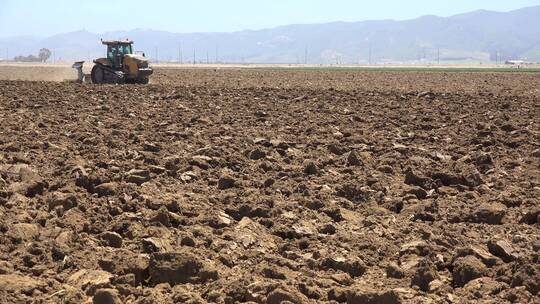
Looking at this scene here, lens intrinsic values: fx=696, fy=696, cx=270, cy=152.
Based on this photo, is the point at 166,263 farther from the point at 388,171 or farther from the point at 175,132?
the point at 175,132

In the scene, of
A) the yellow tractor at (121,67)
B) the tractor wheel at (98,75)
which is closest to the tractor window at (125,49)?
the yellow tractor at (121,67)

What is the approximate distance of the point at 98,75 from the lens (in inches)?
1260

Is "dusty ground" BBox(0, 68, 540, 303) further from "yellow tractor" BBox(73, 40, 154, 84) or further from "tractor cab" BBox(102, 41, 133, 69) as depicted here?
"tractor cab" BBox(102, 41, 133, 69)

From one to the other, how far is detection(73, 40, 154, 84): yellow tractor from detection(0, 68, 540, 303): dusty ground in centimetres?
1561

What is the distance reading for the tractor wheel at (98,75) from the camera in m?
31.8

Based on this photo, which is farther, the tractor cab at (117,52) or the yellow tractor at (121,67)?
the tractor cab at (117,52)

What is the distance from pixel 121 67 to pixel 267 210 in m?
25.3

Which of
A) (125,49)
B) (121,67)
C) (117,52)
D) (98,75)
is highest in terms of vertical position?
(125,49)

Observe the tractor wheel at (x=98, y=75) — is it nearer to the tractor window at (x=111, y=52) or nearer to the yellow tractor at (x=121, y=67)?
the yellow tractor at (x=121, y=67)

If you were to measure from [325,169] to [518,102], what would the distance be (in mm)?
11745

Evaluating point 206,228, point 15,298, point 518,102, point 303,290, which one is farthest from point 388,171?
point 518,102

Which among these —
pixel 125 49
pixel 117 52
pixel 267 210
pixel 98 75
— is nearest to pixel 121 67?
pixel 117 52

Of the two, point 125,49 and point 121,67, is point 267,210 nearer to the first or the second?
point 121,67

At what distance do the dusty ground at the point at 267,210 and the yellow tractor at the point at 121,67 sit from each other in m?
15.6
